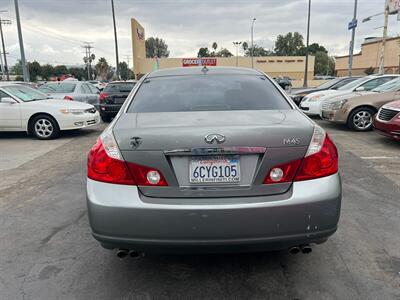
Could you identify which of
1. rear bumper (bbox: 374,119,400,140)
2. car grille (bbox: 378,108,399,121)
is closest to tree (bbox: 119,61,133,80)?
car grille (bbox: 378,108,399,121)

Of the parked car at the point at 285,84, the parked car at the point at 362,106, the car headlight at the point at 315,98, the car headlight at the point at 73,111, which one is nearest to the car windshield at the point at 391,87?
the parked car at the point at 362,106

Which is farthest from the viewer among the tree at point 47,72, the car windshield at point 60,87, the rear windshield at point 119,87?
the tree at point 47,72

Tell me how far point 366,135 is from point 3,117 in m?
9.37

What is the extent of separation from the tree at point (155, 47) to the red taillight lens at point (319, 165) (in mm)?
115158

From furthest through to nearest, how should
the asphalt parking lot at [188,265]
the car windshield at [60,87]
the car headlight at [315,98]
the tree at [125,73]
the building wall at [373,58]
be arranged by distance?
the tree at [125,73]
the building wall at [373,58]
the car windshield at [60,87]
the car headlight at [315,98]
the asphalt parking lot at [188,265]

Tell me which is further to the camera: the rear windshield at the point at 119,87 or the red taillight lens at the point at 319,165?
the rear windshield at the point at 119,87

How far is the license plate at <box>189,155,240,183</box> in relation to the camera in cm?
234

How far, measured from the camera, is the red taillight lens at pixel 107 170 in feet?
7.88

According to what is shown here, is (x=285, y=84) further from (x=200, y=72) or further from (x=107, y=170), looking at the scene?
(x=107, y=170)

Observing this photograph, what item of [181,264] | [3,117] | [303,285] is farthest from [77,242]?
[3,117]

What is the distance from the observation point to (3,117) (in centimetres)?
920

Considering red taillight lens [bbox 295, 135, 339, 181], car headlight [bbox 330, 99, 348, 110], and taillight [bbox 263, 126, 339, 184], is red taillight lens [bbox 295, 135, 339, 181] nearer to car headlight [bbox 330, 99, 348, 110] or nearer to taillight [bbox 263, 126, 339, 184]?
taillight [bbox 263, 126, 339, 184]

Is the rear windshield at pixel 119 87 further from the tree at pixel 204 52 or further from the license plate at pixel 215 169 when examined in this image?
the tree at pixel 204 52

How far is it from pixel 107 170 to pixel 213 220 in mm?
799
